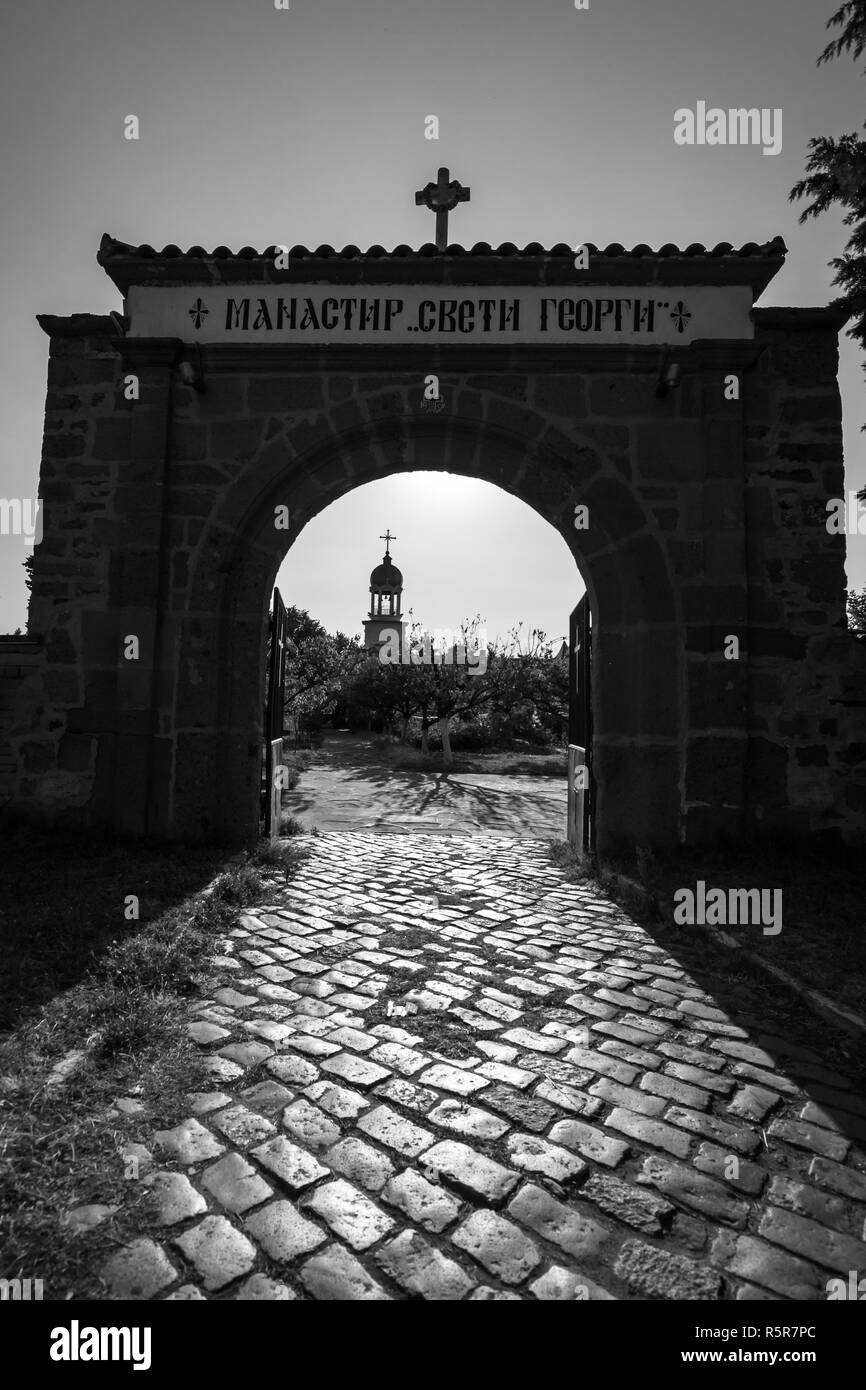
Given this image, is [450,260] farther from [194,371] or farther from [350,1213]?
[350,1213]

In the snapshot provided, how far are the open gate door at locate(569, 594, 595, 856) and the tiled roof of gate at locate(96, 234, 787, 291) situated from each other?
9.63 feet

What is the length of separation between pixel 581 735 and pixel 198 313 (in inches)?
208

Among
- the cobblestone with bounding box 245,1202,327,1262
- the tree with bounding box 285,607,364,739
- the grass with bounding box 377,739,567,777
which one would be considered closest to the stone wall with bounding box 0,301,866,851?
the cobblestone with bounding box 245,1202,327,1262

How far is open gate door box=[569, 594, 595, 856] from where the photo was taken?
6137 mm

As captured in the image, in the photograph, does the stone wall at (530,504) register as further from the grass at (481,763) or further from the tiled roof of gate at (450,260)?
Result: the grass at (481,763)

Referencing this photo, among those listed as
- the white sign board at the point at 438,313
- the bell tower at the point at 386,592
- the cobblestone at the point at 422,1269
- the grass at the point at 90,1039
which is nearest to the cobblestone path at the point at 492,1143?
the cobblestone at the point at 422,1269

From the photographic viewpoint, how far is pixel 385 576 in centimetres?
3362

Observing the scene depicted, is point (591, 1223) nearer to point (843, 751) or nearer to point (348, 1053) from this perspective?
point (348, 1053)

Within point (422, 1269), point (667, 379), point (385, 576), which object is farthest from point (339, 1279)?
point (385, 576)

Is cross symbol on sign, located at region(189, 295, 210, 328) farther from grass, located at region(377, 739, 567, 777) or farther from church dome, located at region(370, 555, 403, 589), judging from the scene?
church dome, located at region(370, 555, 403, 589)

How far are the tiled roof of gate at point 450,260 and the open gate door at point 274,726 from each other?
115 inches

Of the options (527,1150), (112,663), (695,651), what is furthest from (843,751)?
(112,663)
